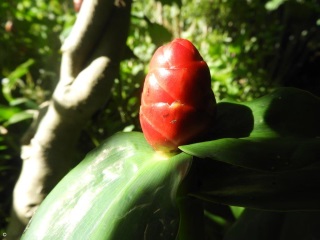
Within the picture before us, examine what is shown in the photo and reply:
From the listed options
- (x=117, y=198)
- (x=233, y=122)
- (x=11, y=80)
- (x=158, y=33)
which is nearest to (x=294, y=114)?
(x=233, y=122)

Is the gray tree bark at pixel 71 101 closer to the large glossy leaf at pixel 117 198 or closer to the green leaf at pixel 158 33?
the large glossy leaf at pixel 117 198

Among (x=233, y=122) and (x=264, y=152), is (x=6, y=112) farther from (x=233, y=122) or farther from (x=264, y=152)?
(x=264, y=152)

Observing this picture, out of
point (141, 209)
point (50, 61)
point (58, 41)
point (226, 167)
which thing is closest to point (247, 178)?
point (226, 167)

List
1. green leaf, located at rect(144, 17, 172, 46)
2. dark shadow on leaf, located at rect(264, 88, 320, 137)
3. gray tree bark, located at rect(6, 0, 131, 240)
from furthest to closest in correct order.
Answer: green leaf, located at rect(144, 17, 172, 46) < gray tree bark, located at rect(6, 0, 131, 240) < dark shadow on leaf, located at rect(264, 88, 320, 137)

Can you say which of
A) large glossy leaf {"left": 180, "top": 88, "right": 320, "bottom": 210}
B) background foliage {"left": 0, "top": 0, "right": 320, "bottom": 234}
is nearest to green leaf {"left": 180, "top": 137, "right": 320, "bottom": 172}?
large glossy leaf {"left": 180, "top": 88, "right": 320, "bottom": 210}

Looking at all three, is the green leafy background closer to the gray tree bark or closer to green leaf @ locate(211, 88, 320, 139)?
green leaf @ locate(211, 88, 320, 139)

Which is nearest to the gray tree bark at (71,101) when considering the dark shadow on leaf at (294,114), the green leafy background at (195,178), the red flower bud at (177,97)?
the green leafy background at (195,178)
